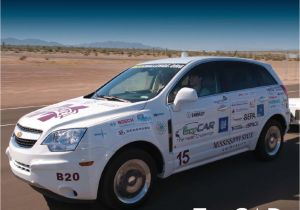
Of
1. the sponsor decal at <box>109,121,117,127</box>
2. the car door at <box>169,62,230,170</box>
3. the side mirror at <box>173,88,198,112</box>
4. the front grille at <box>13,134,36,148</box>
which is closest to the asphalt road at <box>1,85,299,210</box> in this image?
the car door at <box>169,62,230,170</box>

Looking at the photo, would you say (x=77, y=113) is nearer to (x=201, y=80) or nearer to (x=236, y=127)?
(x=201, y=80)

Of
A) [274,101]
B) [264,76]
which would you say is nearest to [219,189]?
[274,101]

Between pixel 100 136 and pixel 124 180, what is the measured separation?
0.67m

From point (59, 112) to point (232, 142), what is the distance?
8.97ft

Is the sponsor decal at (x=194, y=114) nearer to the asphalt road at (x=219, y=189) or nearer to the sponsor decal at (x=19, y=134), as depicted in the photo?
the asphalt road at (x=219, y=189)

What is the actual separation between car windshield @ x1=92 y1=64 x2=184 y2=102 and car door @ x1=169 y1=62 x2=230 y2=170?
0.24 metres

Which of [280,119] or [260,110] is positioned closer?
[260,110]

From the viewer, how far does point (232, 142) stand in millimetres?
6473

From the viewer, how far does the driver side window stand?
5.92m

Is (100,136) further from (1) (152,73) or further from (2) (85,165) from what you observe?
(1) (152,73)

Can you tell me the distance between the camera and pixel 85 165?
4570 mm

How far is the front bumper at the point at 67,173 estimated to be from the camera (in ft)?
14.9

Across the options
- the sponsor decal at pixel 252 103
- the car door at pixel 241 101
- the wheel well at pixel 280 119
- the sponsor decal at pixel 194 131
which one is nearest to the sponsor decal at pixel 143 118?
the sponsor decal at pixel 194 131

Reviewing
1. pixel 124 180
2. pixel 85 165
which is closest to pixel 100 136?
pixel 85 165
